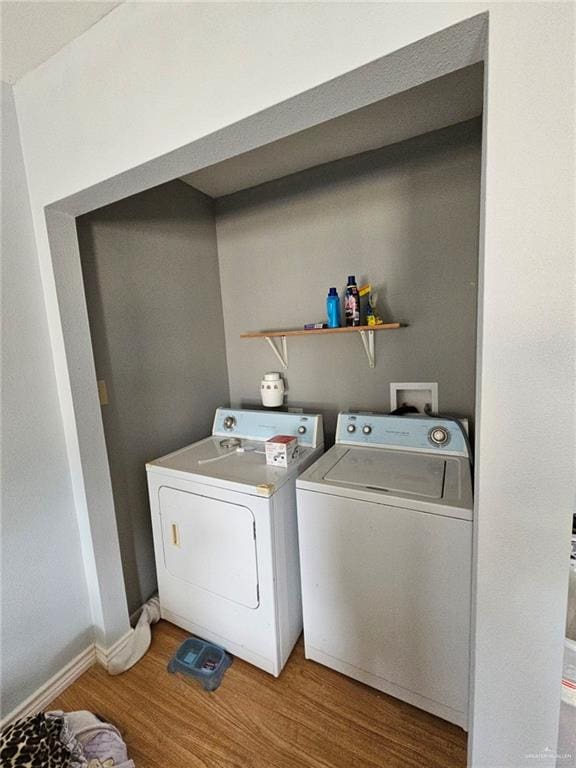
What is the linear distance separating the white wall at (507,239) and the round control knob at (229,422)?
1460 mm

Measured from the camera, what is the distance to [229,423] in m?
2.08

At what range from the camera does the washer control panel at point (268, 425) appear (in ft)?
5.89

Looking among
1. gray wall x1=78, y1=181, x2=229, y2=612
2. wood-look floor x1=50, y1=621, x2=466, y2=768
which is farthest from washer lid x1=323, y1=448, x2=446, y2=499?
gray wall x1=78, y1=181, x2=229, y2=612

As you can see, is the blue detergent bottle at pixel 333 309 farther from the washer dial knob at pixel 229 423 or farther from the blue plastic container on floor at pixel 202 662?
the blue plastic container on floor at pixel 202 662

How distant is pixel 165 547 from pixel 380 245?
1.95 meters

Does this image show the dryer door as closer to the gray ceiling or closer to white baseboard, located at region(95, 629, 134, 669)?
white baseboard, located at region(95, 629, 134, 669)

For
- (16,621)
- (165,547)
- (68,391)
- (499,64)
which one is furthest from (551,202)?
(16,621)

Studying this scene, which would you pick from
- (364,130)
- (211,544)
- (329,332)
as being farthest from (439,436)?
(364,130)

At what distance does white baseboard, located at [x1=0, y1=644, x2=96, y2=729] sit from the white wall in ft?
5.38

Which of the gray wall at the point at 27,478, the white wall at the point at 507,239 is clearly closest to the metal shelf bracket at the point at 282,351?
the gray wall at the point at 27,478

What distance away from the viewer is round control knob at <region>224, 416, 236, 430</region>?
2.07 metres

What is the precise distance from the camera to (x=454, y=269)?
1.67 metres

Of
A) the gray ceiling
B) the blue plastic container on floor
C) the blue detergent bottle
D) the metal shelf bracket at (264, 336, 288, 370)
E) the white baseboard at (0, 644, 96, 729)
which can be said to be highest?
the gray ceiling

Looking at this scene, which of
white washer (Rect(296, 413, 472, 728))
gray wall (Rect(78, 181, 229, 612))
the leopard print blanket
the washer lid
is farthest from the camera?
gray wall (Rect(78, 181, 229, 612))
